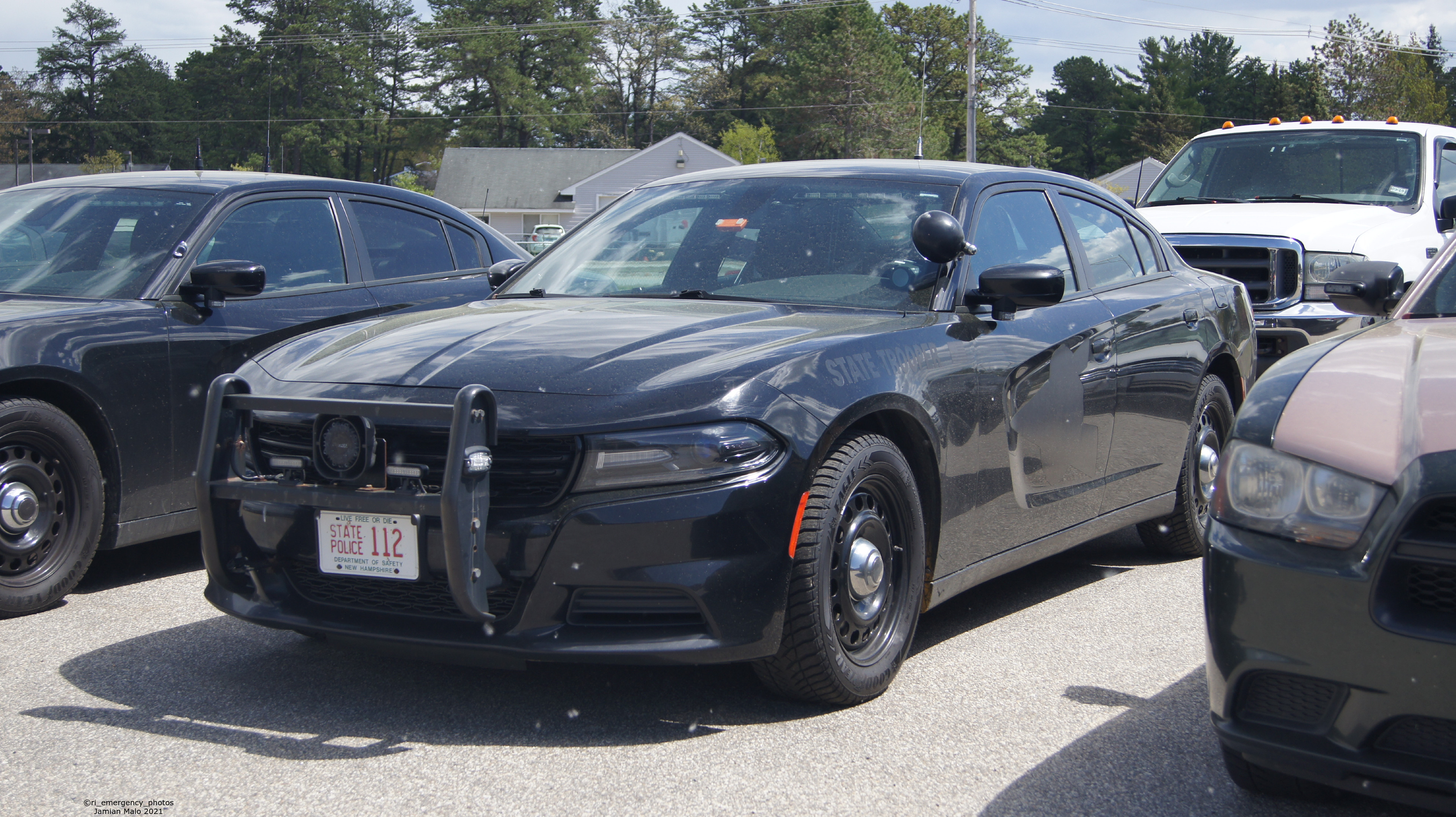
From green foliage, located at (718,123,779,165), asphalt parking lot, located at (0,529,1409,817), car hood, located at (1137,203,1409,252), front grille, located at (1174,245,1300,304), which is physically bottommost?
asphalt parking lot, located at (0,529,1409,817)

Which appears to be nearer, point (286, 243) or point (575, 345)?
point (575, 345)

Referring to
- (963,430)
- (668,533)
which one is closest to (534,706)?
(668,533)

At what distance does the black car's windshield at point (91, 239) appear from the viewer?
5.23 metres

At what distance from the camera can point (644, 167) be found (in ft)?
232

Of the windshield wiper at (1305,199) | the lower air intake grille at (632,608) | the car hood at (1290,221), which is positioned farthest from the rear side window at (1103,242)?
the windshield wiper at (1305,199)

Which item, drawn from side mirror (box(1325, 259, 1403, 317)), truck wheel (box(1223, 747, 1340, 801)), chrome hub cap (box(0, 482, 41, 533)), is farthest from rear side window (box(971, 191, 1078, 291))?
chrome hub cap (box(0, 482, 41, 533))

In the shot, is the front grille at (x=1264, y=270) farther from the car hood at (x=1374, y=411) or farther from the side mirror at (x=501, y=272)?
the car hood at (x=1374, y=411)

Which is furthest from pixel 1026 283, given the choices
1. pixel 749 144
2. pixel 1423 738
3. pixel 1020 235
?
pixel 749 144

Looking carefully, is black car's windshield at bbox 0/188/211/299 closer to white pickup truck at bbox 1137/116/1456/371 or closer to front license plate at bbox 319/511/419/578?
front license plate at bbox 319/511/419/578

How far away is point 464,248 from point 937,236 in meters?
3.47

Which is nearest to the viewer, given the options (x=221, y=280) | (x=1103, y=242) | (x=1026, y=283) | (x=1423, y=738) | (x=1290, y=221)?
(x=1423, y=738)

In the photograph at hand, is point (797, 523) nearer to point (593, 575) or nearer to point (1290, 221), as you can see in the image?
point (593, 575)

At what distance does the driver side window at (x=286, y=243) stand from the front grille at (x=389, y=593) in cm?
242

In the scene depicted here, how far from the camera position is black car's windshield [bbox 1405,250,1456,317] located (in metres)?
3.83
